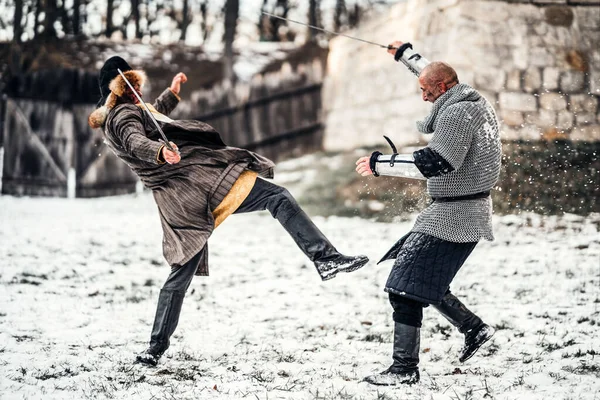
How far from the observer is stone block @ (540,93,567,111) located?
802cm

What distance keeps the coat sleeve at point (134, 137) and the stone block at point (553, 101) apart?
5.97 m

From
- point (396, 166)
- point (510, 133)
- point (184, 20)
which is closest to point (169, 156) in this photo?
point (396, 166)

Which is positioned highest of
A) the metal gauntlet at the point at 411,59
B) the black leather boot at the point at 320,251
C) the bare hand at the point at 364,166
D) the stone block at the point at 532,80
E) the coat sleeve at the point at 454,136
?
the metal gauntlet at the point at 411,59

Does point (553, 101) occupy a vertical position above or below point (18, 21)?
below

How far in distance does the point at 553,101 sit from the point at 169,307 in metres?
6.11

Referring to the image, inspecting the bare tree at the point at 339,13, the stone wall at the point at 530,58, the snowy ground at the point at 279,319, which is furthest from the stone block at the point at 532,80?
the bare tree at the point at 339,13

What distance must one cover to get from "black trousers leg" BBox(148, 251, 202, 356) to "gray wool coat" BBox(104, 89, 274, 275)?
0.08 meters

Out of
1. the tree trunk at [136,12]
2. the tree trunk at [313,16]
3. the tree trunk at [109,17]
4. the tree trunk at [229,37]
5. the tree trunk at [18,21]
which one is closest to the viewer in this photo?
the tree trunk at [18,21]

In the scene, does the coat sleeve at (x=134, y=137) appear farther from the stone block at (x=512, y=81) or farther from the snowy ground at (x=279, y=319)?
the stone block at (x=512, y=81)

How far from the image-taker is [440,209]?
314 cm

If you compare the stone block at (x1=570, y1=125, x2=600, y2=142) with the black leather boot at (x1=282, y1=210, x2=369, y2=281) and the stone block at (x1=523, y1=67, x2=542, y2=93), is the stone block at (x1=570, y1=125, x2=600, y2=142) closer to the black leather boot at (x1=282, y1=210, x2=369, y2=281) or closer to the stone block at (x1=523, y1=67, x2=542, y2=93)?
the stone block at (x1=523, y1=67, x2=542, y2=93)

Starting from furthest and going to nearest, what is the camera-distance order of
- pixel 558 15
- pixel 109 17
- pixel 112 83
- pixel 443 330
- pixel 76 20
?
pixel 109 17 < pixel 76 20 < pixel 558 15 < pixel 443 330 < pixel 112 83

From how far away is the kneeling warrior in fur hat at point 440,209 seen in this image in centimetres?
304

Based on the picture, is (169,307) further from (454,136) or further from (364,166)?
(454,136)
